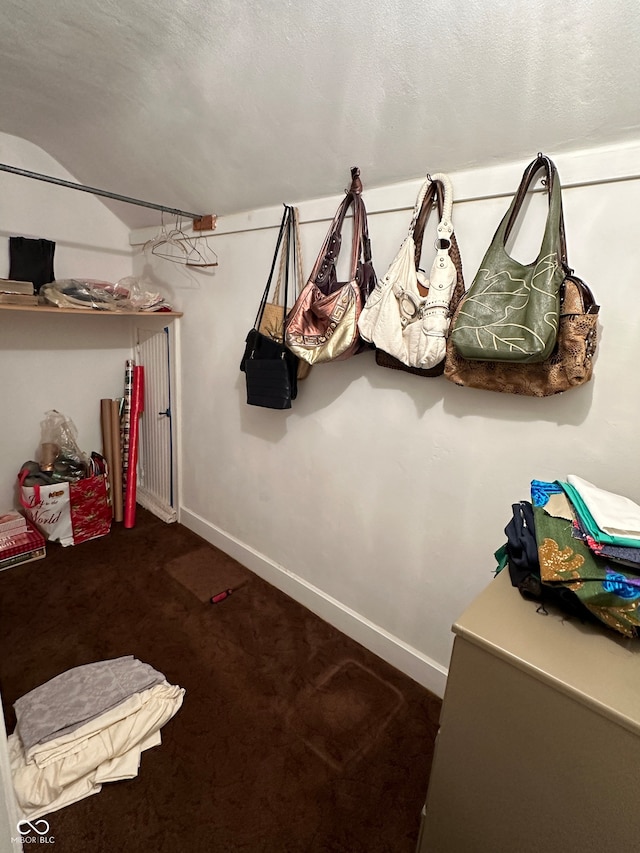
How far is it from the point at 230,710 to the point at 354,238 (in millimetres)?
1850

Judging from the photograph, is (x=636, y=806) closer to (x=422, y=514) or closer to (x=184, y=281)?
(x=422, y=514)

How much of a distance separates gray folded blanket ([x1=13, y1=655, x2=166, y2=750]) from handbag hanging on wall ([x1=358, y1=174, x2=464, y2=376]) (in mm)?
1571

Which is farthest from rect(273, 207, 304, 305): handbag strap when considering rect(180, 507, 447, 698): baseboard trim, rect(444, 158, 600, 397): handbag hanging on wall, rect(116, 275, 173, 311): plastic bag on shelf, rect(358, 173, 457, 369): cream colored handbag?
rect(180, 507, 447, 698): baseboard trim

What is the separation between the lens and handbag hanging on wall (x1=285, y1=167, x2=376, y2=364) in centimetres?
151

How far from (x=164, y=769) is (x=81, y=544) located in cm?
156

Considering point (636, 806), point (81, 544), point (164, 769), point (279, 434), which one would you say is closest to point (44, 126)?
point (279, 434)

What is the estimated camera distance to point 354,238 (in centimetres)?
160

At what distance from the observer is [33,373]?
2604 millimetres

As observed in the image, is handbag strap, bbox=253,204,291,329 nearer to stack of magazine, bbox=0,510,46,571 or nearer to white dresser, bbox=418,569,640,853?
white dresser, bbox=418,569,640,853

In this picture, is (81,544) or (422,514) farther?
(81,544)

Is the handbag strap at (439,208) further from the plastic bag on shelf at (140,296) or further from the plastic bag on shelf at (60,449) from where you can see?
the plastic bag on shelf at (60,449)

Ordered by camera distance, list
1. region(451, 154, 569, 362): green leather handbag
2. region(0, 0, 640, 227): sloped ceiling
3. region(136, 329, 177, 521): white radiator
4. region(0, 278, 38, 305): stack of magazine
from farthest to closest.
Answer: region(136, 329, 177, 521): white radiator
region(0, 278, 38, 305): stack of magazine
region(451, 154, 569, 362): green leather handbag
region(0, 0, 640, 227): sloped ceiling

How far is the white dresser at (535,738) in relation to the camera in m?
0.70

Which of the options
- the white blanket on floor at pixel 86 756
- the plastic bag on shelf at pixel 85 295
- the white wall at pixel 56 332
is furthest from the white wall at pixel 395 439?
the white blanket on floor at pixel 86 756
